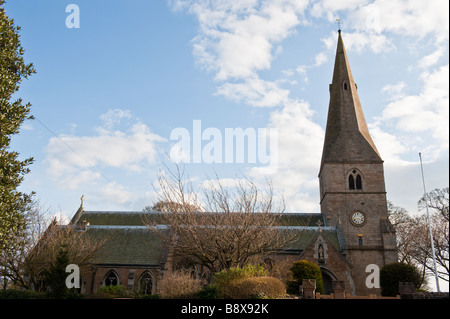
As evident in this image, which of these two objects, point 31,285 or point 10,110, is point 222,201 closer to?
point 10,110

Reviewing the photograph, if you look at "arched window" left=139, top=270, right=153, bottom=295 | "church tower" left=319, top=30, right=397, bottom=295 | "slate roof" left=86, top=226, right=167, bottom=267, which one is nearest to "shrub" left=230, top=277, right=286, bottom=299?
"slate roof" left=86, top=226, right=167, bottom=267

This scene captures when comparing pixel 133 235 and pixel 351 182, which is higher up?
pixel 351 182

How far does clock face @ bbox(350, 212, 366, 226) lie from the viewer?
3356cm

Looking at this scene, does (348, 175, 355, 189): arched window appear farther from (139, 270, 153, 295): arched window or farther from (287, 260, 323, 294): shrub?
(139, 270, 153, 295): arched window

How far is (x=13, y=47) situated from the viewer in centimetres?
1523

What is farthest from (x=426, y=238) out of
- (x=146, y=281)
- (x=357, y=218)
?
(x=146, y=281)

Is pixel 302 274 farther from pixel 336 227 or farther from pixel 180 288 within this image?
pixel 180 288

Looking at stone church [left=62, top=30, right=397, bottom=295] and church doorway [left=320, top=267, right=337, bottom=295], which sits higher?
stone church [left=62, top=30, right=397, bottom=295]

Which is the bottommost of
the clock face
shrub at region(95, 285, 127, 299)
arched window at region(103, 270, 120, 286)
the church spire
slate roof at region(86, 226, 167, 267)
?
shrub at region(95, 285, 127, 299)

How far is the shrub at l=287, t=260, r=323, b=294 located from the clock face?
10.0m

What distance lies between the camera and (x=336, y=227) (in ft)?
111

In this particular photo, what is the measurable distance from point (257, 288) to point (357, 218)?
22.6 metres

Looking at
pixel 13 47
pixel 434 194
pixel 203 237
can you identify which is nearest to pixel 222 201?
pixel 203 237

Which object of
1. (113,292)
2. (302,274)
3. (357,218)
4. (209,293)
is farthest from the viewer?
(357,218)
